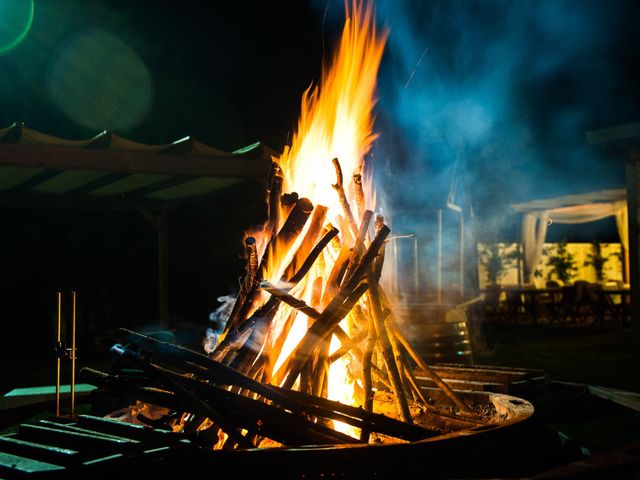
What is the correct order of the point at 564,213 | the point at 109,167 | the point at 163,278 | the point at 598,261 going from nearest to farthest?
the point at 109,167 < the point at 163,278 < the point at 564,213 < the point at 598,261

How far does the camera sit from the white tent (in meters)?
15.9

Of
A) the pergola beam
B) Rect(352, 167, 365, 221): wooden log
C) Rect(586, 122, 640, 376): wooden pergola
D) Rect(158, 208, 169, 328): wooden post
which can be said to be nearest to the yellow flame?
Rect(352, 167, 365, 221): wooden log

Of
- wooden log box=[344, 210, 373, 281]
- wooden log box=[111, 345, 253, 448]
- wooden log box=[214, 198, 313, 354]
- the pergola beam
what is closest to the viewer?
wooden log box=[111, 345, 253, 448]

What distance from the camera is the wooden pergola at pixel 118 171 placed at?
7.27 metres

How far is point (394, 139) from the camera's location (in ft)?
32.3

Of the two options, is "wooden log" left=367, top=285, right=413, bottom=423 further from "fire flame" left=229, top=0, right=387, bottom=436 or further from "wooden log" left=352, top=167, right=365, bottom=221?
"wooden log" left=352, top=167, right=365, bottom=221

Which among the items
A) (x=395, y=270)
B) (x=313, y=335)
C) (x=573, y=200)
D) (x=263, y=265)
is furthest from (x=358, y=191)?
(x=573, y=200)

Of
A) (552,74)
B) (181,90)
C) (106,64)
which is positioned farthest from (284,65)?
(552,74)

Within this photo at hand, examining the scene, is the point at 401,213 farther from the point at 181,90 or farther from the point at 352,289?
the point at 181,90

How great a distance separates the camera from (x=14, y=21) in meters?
17.8

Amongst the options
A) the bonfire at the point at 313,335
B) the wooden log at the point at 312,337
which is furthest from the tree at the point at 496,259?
the wooden log at the point at 312,337

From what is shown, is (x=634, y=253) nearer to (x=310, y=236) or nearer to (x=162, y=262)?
(x=310, y=236)

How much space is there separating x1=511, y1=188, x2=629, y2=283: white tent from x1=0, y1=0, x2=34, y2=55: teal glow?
47.1 ft

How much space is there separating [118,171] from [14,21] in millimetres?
12823
